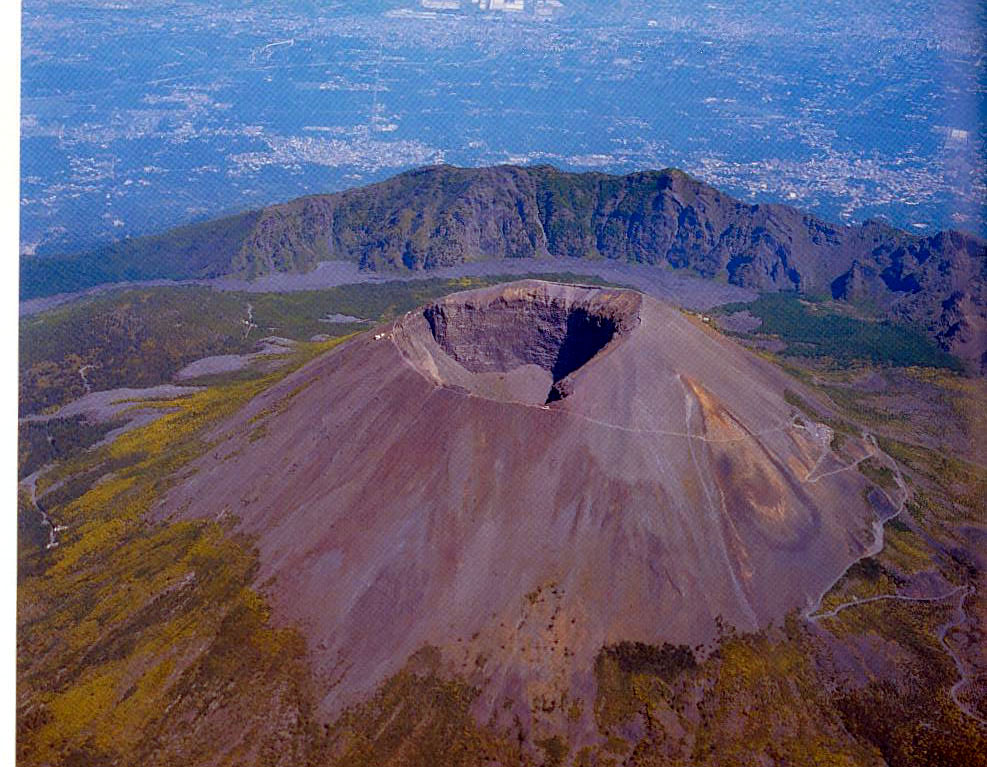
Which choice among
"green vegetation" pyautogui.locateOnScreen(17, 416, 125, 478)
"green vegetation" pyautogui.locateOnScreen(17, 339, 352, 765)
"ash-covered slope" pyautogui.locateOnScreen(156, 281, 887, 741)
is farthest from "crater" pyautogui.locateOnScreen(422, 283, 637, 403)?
"green vegetation" pyautogui.locateOnScreen(17, 416, 125, 478)

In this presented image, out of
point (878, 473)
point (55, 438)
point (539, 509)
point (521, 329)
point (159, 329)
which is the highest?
point (521, 329)

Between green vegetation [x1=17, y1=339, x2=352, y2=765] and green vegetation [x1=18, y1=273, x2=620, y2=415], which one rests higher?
green vegetation [x1=17, y1=339, x2=352, y2=765]

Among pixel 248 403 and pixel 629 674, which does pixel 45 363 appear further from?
pixel 629 674

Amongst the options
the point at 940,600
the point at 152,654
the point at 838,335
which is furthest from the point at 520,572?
the point at 838,335

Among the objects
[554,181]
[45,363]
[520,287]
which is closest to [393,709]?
[520,287]

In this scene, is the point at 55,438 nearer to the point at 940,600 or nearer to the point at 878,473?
the point at 878,473

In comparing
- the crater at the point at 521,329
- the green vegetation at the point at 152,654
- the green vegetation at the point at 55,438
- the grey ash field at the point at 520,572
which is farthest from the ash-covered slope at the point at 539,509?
the green vegetation at the point at 55,438

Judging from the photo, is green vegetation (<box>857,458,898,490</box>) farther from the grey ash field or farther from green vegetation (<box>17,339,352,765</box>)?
green vegetation (<box>17,339,352,765</box>)
